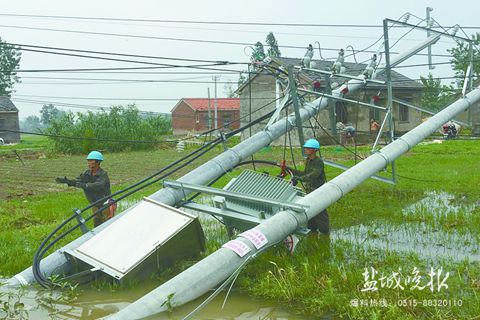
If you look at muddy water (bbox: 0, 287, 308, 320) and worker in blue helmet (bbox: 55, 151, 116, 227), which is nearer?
muddy water (bbox: 0, 287, 308, 320)

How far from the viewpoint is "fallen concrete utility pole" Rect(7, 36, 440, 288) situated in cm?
778

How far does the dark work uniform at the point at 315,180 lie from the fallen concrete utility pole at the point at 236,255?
0.60m

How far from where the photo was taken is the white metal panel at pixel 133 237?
729 cm

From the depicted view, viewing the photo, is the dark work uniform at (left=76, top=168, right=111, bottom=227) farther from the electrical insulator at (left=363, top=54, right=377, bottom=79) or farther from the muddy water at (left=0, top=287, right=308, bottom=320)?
the electrical insulator at (left=363, top=54, right=377, bottom=79)

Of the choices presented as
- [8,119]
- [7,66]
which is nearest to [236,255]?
[8,119]

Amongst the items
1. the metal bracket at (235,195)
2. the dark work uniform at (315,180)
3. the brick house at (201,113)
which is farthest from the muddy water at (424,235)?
the brick house at (201,113)

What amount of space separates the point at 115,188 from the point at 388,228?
27.1 ft

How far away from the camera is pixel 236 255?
6887 mm

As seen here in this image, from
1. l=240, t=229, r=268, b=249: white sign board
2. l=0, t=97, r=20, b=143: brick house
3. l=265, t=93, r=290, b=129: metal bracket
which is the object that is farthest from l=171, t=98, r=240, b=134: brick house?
l=240, t=229, r=268, b=249: white sign board

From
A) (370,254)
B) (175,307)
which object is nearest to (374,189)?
(370,254)

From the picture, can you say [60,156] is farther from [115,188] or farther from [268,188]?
[268,188]

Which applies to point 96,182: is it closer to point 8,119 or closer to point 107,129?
point 107,129

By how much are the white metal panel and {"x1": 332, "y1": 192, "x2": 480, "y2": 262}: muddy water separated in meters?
2.79

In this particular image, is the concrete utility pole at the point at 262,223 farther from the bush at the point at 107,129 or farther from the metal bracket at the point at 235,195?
the bush at the point at 107,129
